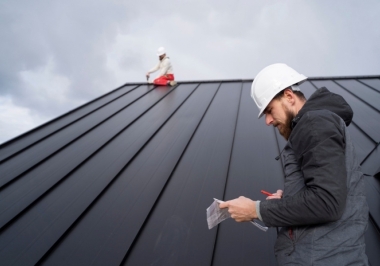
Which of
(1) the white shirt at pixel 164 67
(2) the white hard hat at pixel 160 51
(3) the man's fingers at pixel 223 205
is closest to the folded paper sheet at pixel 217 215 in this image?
(3) the man's fingers at pixel 223 205

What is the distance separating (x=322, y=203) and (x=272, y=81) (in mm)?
775

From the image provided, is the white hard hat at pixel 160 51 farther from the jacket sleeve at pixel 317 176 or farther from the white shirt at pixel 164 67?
the jacket sleeve at pixel 317 176

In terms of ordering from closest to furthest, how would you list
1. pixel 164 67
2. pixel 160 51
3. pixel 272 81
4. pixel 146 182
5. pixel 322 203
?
pixel 322 203
pixel 272 81
pixel 146 182
pixel 164 67
pixel 160 51

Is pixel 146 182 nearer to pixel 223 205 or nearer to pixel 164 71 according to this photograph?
pixel 223 205

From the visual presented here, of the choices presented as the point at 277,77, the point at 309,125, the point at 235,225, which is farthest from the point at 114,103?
the point at 309,125

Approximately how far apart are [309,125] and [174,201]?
1.76 meters

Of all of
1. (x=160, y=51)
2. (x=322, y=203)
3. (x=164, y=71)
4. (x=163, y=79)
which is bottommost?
(x=322, y=203)

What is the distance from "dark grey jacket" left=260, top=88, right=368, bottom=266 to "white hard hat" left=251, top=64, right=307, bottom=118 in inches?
12.6

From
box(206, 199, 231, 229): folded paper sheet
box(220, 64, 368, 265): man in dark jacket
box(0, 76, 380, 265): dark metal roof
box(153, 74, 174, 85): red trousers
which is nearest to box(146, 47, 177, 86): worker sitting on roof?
box(153, 74, 174, 85): red trousers

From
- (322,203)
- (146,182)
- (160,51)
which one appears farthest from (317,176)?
(160,51)

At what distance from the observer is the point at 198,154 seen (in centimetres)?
363

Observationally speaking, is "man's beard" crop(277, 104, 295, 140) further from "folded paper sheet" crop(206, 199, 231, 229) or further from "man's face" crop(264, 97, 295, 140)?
"folded paper sheet" crop(206, 199, 231, 229)

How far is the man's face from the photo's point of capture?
1546mm

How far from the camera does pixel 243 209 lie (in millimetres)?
1374
